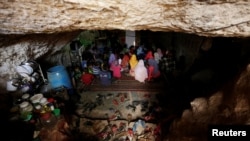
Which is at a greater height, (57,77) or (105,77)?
(57,77)

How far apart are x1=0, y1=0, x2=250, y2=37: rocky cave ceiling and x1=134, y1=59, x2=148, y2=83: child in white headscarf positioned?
4.15 meters

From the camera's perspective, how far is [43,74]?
6375mm

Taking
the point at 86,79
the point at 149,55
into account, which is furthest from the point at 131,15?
the point at 149,55

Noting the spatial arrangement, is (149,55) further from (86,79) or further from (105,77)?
(86,79)

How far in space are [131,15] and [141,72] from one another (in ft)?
14.9

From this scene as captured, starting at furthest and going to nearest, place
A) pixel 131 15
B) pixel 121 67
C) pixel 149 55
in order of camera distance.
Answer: pixel 121 67 < pixel 149 55 < pixel 131 15

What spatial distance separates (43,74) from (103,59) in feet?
7.10

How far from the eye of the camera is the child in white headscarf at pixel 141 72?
712 centimetres

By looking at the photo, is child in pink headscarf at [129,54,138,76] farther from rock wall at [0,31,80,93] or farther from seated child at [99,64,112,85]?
rock wall at [0,31,80,93]

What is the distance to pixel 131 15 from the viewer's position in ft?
8.64

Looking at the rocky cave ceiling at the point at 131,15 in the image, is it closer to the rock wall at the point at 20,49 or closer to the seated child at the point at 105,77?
the rock wall at the point at 20,49

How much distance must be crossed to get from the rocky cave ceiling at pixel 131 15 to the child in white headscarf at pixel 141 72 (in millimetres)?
4150

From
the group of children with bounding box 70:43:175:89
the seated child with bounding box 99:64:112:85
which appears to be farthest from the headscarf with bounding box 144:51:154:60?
the seated child with bounding box 99:64:112:85

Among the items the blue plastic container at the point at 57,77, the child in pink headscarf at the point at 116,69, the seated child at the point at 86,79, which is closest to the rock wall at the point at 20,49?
the blue plastic container at the point at 57,77
